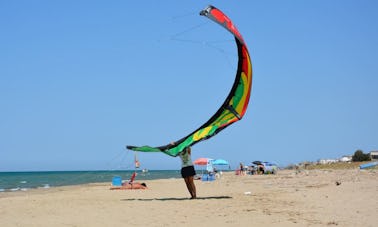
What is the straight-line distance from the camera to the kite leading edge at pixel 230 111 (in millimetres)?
10891

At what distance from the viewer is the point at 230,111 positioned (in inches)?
444

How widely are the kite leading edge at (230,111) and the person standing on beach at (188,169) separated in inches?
6.0

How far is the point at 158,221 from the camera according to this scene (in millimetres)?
7316

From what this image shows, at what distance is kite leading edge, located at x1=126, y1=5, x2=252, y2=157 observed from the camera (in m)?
10.9

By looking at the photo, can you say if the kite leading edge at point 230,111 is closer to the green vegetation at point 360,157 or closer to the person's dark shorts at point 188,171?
the person's dark shorts at point 188,171

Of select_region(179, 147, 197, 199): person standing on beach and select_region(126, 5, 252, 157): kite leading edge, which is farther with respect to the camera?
select_region(179, 147, 197, 199): person standing on beach

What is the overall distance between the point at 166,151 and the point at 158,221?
4.02m

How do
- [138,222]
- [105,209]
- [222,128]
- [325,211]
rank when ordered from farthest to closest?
[222,128] → [105,209] → [325,211] → [138,222]

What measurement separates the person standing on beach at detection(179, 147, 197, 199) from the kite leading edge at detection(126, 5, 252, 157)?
154mm

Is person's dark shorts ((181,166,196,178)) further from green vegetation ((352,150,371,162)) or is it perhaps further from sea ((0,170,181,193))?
green vegetation ((352,150,371,162))

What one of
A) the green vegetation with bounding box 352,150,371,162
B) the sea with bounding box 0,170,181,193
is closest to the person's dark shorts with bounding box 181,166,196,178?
the sea with bounding box 0,170,181,193

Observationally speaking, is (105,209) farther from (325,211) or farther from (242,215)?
(325,211)

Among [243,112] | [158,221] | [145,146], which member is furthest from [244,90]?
[158,221]

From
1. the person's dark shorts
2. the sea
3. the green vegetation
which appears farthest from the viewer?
the green vegetation
